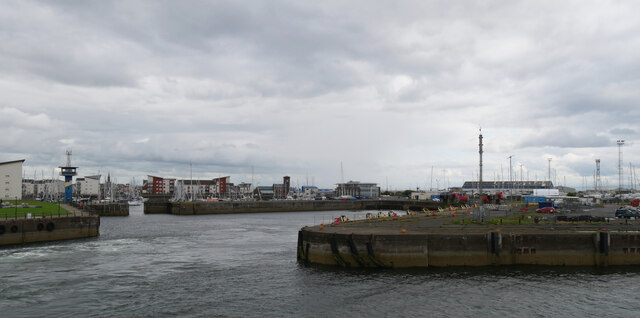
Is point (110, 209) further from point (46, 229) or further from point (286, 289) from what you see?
point (286, 289)

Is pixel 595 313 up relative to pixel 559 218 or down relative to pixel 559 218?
down

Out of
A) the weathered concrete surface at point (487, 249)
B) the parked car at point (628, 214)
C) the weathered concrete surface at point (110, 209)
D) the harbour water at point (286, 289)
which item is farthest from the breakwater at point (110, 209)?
the parked car at point (628, 214)

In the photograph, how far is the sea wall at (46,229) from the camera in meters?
61.9

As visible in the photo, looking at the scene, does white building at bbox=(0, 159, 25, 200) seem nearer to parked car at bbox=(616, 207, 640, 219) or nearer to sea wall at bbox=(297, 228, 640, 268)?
sea wall at bbox=(297, 228, 640, 268)

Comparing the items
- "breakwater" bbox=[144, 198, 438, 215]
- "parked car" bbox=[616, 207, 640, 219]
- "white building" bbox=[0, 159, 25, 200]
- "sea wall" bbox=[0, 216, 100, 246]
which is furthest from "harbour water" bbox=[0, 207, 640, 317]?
"breakwater" bbox=[144, 198, 438, 215]

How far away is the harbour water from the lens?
31.0 meters

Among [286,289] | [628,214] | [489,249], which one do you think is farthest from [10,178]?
[628,214]

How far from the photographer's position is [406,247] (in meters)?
41.8

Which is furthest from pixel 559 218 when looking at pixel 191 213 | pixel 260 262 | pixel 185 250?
pixel 191 213

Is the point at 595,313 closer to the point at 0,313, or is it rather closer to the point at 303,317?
the point at 303,317

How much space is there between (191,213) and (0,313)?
127 meters

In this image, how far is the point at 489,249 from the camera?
42.3 m

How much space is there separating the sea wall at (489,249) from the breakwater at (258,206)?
123699mm

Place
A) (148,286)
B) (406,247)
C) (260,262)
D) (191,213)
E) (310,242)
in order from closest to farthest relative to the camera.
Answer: (148,286) → (406,247) → (310,242) → (260,262) → (191,213)
